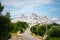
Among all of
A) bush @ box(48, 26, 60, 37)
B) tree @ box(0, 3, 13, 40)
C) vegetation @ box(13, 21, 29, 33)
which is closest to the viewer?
tree @ box(0, 3, 13, 40)

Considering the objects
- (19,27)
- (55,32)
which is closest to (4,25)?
(55,32)

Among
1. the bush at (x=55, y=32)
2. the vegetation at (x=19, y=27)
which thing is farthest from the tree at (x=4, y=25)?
the vegetation at (x=19, y=27)

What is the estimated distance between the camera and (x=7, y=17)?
24.0 meters

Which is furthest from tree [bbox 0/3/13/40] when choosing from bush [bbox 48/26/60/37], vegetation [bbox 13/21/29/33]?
vegetation [bbox 13/21/29/33]

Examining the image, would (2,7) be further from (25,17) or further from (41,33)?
(25,17)

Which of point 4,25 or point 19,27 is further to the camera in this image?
point 19,27

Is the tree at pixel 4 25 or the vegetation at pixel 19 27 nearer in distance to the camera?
the tree at pixel 4 25

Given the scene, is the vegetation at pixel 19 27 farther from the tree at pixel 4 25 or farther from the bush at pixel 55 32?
the tree at pixel 4 25

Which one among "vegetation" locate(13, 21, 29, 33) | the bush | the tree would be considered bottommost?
"vegetation" locate(13, 21, 29, 33)

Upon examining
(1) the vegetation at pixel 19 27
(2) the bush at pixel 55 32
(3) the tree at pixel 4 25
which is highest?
(3) the tree at pixel 4 25

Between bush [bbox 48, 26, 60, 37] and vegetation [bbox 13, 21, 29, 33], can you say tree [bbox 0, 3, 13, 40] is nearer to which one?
bush [bbox 48, 26, 60, 37]

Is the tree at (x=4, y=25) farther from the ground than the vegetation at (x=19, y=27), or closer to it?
farther from the ground

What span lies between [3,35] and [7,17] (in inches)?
75.5

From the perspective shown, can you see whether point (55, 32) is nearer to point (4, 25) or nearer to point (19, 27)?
point (4, 25)
